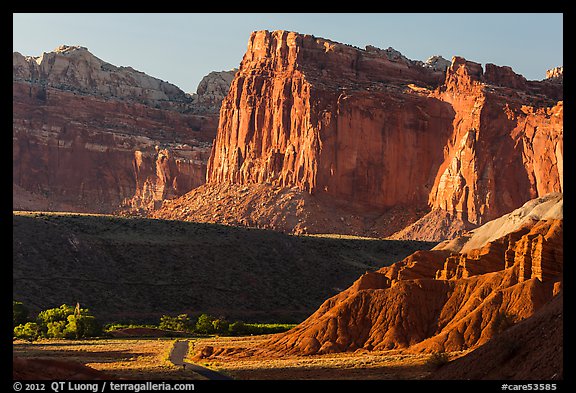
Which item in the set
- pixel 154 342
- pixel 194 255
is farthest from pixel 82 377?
pixel 194 255

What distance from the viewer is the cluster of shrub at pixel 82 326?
237ft

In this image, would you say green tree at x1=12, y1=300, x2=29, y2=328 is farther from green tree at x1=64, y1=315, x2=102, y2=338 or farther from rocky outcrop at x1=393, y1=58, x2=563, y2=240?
rocky outcrop at x1=393, y1=58, x2=563, y2=240

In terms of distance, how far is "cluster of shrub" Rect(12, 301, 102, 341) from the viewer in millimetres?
70188

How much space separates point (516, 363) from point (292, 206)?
11372 centimetres

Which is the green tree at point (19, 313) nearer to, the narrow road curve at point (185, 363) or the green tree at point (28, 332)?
the green tree at point (28, 332)

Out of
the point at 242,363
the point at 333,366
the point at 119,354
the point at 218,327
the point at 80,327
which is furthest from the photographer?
the point at 218,327

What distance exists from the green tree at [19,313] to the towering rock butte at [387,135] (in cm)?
6513

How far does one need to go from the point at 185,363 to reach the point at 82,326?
77.2ft

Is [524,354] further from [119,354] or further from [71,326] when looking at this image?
[71,326]

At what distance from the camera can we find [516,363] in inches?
1220

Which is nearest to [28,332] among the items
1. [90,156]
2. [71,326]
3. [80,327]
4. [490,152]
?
[71,326]

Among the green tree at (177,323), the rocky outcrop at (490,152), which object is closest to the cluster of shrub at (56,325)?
the green tree at (177,323)

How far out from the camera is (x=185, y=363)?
2007 inches
